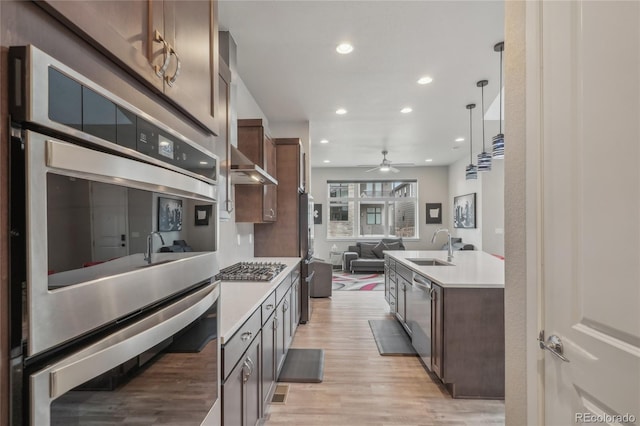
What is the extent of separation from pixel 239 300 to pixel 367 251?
726 cm

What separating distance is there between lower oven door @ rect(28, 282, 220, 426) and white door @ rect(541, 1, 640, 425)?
3.67 ft

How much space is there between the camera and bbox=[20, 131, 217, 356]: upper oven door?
0.46 m

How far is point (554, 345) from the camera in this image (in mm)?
1011

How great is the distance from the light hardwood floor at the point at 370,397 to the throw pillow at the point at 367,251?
205 inches

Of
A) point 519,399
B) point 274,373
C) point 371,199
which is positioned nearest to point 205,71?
point 519,399

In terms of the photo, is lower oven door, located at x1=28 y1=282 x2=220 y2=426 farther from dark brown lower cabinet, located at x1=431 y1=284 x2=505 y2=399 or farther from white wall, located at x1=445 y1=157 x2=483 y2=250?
white wall, located at x1=445 y1=157 x2=483 y2=250

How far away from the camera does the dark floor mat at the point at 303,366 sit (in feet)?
8.97

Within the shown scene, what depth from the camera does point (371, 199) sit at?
9.74 m

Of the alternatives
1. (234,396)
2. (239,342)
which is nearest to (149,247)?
(239,342)

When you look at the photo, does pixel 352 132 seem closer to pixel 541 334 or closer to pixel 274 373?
pixel 274 373

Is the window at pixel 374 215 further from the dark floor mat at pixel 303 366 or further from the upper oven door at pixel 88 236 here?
the upper oven door at pixel 88 236

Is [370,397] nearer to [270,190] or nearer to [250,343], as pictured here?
[250,343]

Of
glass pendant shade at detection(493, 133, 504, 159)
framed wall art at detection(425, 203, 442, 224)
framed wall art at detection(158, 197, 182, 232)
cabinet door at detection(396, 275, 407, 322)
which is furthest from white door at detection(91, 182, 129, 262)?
framed wall art at detection(425, 203, 442, 224)

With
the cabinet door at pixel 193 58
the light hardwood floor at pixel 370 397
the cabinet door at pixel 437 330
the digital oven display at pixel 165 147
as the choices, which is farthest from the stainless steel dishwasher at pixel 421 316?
the digital oven display at pixel 165 147
